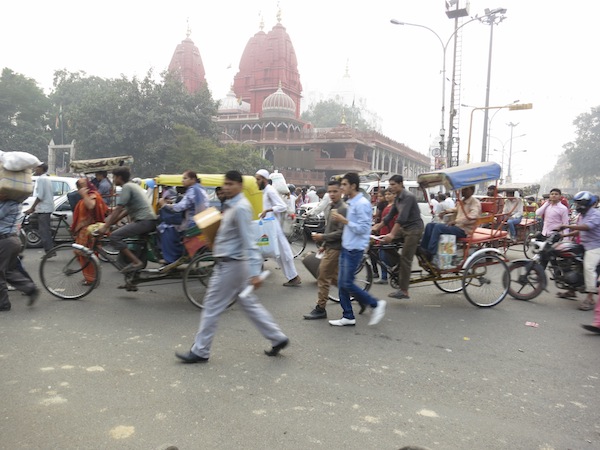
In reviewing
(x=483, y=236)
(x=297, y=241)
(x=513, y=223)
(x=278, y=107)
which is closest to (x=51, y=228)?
(x=297, y=241)

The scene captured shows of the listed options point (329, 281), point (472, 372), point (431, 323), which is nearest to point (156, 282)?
point (329, 281)

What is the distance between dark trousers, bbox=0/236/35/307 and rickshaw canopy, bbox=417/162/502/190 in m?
5.02

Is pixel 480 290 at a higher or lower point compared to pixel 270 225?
lower

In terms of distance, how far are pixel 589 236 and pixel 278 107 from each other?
3796 cm

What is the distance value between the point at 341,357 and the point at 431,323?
155 centimetres

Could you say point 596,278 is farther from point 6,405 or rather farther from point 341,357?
point 6,405

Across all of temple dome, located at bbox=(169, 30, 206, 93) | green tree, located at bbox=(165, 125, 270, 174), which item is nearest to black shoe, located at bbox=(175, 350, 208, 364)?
green tree, located at bbox=(165, 125, 270, 174)

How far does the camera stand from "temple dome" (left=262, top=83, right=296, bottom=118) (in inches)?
1629

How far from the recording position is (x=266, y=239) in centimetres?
630

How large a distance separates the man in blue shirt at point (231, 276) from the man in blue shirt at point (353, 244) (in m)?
1.15

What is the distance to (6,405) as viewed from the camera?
8.87 feet

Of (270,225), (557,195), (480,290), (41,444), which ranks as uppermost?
(557,195)

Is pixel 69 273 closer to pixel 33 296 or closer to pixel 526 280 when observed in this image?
pixel 33 296

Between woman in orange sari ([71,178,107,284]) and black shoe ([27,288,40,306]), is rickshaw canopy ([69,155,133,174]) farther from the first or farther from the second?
black shoe ([27,288,40,306])
